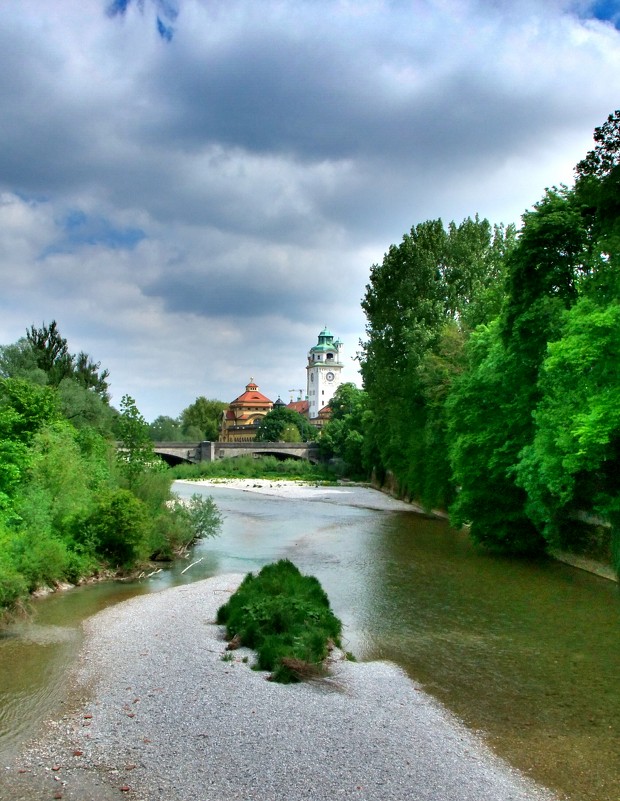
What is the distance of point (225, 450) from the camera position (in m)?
103

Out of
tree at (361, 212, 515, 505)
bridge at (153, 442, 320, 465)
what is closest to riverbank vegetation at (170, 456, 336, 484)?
bridge at (153, 442, 320, 465)

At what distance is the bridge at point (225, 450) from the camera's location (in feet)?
331

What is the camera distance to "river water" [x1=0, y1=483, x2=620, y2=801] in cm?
1171

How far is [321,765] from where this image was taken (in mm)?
10320

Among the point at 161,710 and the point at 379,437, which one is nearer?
the point at 161,710

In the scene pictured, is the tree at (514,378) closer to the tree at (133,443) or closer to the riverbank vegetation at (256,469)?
the tree at (133,443)

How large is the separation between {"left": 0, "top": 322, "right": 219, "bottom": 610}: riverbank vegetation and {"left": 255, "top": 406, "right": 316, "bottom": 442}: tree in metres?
90.3

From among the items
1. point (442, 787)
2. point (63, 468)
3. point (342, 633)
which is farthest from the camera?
point (63, 468)

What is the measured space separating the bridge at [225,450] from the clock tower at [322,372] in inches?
3159

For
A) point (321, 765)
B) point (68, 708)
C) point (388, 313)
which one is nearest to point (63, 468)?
point (68, 708)

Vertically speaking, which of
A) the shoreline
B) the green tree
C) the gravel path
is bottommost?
the gravel path

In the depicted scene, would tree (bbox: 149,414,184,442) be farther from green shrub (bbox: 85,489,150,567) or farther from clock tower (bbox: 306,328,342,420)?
green shrub (bbox: 85,489,150,567)

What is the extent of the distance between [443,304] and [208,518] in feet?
70.7

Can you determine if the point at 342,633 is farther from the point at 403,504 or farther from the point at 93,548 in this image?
the point at 403,504
